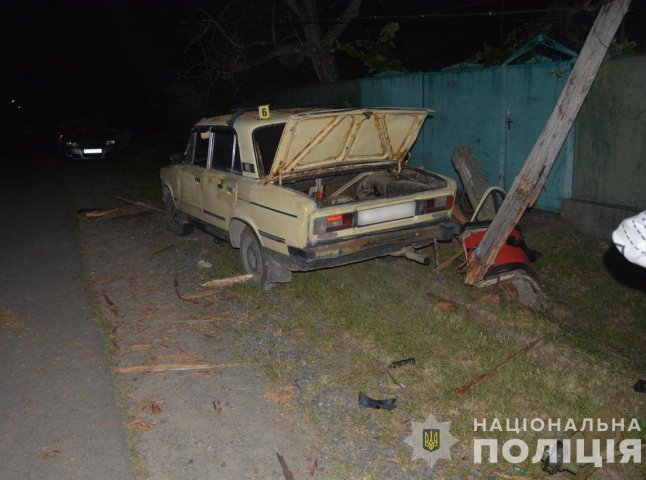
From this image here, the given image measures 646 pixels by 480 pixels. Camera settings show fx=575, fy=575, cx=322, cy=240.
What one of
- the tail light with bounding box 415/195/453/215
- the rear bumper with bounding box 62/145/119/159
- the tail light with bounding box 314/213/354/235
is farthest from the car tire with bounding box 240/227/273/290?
the rear bumper with bounding box 62/145/119/159

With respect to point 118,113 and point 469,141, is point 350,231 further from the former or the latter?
point 118,113

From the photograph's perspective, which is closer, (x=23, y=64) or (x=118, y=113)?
(x=118, y=113)

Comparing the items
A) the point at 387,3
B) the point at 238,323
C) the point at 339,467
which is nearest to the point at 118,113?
the point at 387,3

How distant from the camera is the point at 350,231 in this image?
564 centimetres

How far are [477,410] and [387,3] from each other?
18.9 meters

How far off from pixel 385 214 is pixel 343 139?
966 millimetres

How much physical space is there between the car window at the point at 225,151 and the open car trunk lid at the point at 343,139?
0.84 m

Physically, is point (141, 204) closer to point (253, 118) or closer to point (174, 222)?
point (174, 222)

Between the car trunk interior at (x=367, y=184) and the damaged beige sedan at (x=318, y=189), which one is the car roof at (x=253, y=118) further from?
the car trunk interior at (x=367, y=184)

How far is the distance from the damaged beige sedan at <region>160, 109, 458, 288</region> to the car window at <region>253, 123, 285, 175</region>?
0.01m

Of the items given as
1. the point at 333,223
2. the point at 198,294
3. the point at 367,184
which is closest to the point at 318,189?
the point at 367,184

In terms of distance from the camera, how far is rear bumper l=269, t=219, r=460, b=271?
556cm

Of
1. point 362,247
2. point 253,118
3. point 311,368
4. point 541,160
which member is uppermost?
point 253,118

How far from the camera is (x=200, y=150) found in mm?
7840
